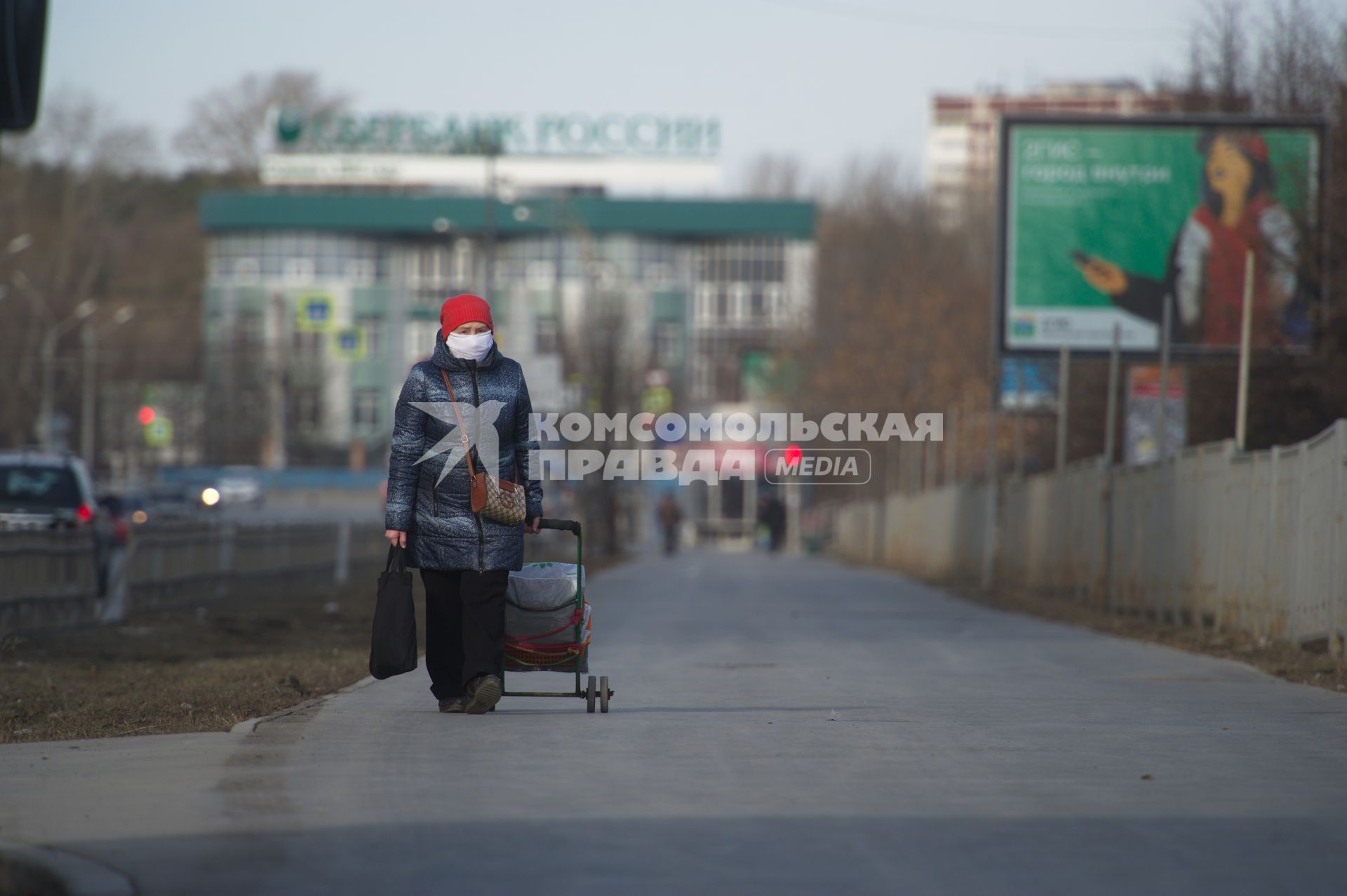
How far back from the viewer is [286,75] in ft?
294

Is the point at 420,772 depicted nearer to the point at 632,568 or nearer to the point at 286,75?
the point at 632,568

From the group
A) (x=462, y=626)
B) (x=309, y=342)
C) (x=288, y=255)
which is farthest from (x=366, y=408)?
(x=462, y=626)

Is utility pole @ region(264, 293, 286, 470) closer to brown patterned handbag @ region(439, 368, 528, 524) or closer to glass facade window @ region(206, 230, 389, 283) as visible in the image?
glass facade window @ region(206, 230, 389, 283)

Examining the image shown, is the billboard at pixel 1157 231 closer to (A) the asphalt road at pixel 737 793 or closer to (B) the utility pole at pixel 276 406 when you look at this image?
(A) the asphalt road at pixel 737 793

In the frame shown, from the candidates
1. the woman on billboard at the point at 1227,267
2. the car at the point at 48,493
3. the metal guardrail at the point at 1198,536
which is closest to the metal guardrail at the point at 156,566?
the car at the point at 48,493

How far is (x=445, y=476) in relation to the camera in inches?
323

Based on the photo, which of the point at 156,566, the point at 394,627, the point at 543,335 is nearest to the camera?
the point at 394,627

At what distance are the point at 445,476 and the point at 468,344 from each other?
61cm

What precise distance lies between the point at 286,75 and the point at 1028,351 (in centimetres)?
7032

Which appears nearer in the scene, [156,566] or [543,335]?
[156,566]

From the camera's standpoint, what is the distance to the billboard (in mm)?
25203

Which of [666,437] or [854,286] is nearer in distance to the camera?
[666,437]

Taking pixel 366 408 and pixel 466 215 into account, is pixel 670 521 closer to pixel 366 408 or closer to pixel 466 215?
pixel 466 215

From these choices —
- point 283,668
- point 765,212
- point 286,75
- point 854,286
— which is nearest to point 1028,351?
point 283,668
